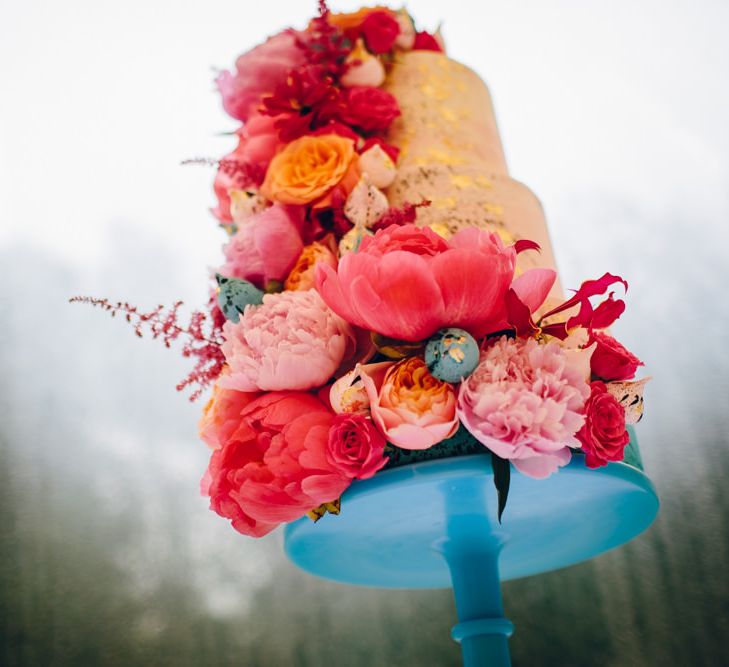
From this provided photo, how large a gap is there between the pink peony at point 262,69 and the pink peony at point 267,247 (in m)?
0.22

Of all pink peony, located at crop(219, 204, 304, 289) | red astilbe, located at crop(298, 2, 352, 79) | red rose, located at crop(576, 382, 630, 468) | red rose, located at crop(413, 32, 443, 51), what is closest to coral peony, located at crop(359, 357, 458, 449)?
red rose, located at crop(576, 382, 630, 468)

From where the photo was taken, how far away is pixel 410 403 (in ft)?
1.79

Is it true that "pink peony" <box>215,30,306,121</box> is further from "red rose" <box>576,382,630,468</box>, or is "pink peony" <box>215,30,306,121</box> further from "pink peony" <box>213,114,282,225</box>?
"red rose" <box>576,382,630,468</box>

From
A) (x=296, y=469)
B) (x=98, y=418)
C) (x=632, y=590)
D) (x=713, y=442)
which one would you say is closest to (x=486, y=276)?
(x=296, y=469)

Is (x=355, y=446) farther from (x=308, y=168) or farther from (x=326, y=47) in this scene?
(x=326, y=47)

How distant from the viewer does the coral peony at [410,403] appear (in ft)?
1.73

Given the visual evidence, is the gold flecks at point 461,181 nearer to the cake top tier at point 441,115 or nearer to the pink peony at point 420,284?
the cake top tier at point 441,115

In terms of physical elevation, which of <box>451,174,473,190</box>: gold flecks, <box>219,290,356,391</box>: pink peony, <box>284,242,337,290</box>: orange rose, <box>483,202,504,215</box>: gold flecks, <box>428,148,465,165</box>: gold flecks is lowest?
<box>219,290,356,391</box>: pink peony

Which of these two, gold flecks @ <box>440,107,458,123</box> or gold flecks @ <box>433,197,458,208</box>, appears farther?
gold flecks @ <box>440,107,458,123</box>

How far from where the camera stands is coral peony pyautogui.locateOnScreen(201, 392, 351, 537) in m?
0.56

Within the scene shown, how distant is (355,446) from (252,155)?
1.47 feet

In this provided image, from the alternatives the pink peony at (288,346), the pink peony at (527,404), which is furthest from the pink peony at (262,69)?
the pink peony at (527,404)

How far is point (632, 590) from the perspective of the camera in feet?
4.78

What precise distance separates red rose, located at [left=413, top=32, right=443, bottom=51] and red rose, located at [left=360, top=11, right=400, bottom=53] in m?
0.07
